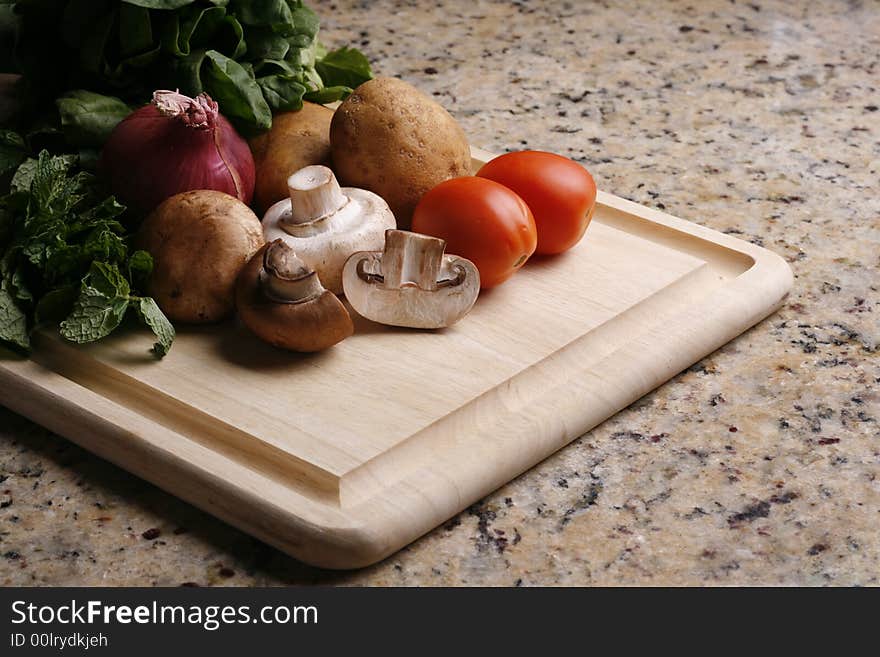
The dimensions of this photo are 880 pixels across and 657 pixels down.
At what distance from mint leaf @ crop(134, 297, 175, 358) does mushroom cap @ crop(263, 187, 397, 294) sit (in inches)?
5.3

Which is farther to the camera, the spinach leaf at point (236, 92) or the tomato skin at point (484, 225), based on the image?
the spinach leaf at point (236, 92)

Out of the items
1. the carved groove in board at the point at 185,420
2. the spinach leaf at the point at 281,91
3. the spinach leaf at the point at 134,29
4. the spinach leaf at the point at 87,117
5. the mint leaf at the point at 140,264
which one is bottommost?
the carved groove in board at the point at 185,420

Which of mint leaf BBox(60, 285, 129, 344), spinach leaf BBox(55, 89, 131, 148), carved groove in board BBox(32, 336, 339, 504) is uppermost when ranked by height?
spinach leaf BBox(55, 89, 131, 148)

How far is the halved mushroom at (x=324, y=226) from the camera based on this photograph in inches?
44.0

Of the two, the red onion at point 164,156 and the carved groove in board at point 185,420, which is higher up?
the red onion at point 164,156

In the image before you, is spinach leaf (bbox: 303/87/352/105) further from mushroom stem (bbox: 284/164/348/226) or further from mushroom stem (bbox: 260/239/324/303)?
mushroom stem (bbox: 260/239/324/303)

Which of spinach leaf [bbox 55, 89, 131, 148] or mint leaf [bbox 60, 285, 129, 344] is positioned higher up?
spinach leaf [bbox 55, 89, 131, 148]

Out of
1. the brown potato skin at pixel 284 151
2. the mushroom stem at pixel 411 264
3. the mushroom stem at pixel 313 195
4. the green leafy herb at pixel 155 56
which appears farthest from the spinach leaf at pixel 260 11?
the mushroom stem at pixel 411 264

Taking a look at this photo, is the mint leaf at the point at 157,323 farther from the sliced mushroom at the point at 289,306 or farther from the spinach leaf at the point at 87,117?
the spinach leaf at the point at 87,117

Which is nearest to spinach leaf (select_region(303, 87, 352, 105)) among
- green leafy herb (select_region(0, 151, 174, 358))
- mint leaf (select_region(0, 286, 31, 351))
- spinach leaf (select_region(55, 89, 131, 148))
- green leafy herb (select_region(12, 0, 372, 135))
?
green leafy herb (select_region(12, 0, 372, 135))

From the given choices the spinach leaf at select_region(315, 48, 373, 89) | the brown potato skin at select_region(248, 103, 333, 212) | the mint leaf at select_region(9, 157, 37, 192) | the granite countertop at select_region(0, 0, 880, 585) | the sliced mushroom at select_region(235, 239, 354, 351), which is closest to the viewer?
the granite countertop at select_region(0, 0, 880, 585)

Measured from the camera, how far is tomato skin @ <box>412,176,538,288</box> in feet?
3.67

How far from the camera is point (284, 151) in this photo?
1261 mm

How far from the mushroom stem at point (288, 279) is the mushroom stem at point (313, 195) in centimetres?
8
